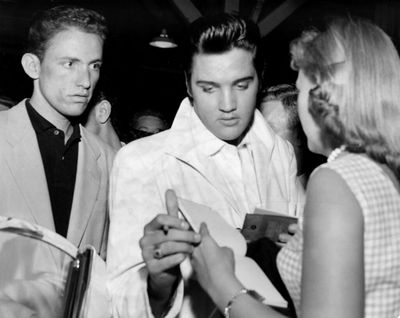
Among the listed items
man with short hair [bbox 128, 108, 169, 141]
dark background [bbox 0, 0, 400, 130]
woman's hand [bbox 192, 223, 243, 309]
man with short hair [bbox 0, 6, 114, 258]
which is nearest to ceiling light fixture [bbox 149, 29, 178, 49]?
dark background [bbox 0, 0, 400, 130]

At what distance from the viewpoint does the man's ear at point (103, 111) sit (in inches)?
69.1

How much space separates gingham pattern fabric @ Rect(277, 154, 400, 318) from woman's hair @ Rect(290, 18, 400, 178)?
0.14 feet

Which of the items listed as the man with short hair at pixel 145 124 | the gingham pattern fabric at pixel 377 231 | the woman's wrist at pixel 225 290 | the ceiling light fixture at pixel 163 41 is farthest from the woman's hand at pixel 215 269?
the ceiling light fixture at pixel 163 41

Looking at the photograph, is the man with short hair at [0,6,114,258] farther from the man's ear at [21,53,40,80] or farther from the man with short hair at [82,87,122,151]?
the man with short hair at [82,87,122,151]

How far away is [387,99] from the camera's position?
888 mm

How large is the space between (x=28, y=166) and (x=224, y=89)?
1.86 feet

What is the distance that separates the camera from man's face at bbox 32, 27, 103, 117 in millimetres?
1525

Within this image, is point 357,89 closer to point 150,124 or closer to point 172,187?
point 172,187

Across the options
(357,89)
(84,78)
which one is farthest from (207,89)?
(357,89)

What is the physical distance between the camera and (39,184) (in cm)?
149

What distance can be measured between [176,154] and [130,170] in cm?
13

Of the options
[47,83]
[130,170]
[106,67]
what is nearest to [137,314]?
[130,170]

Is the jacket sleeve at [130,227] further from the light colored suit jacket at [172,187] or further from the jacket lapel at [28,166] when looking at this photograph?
the jacket lapel at [28,166]

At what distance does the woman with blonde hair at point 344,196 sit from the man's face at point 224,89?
1.44ft
